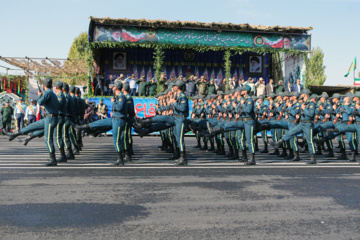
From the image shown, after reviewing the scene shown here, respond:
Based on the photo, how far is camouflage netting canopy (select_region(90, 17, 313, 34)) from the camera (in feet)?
68.7

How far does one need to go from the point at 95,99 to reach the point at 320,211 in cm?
1704

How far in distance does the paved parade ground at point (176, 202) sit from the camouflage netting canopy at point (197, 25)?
552 inches

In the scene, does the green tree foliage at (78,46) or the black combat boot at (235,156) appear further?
the green tree foliage at (78,46)

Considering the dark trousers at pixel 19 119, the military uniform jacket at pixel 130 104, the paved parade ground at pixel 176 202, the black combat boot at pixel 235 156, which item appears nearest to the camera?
the paved parade ground at pixel 176 202

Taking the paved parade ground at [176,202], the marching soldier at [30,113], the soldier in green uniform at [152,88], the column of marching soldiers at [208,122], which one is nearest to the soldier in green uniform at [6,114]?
the marching soldier at [30,113]

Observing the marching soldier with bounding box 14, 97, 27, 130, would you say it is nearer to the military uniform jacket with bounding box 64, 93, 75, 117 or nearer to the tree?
the military uniform jacket with bounding box 64, 93, 75, 117

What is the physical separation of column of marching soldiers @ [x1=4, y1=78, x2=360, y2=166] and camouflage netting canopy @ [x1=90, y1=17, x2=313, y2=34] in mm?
9597

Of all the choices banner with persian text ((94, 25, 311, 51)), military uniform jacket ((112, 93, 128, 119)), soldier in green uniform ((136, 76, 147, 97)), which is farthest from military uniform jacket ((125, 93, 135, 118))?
banner with persian text ((94, 25, 311, 51))

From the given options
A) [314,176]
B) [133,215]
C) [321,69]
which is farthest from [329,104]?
[321,69]

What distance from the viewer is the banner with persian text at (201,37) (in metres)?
21.1

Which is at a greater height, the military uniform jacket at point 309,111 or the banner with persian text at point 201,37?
the banner with persian text at point 201,37

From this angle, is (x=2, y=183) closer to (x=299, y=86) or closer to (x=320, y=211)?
(x=320, y=211)

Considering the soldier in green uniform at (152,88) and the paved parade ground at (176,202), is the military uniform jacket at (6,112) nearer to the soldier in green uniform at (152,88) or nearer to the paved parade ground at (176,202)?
the soldier in green uniform at (152,88)

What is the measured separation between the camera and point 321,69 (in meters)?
57.1
